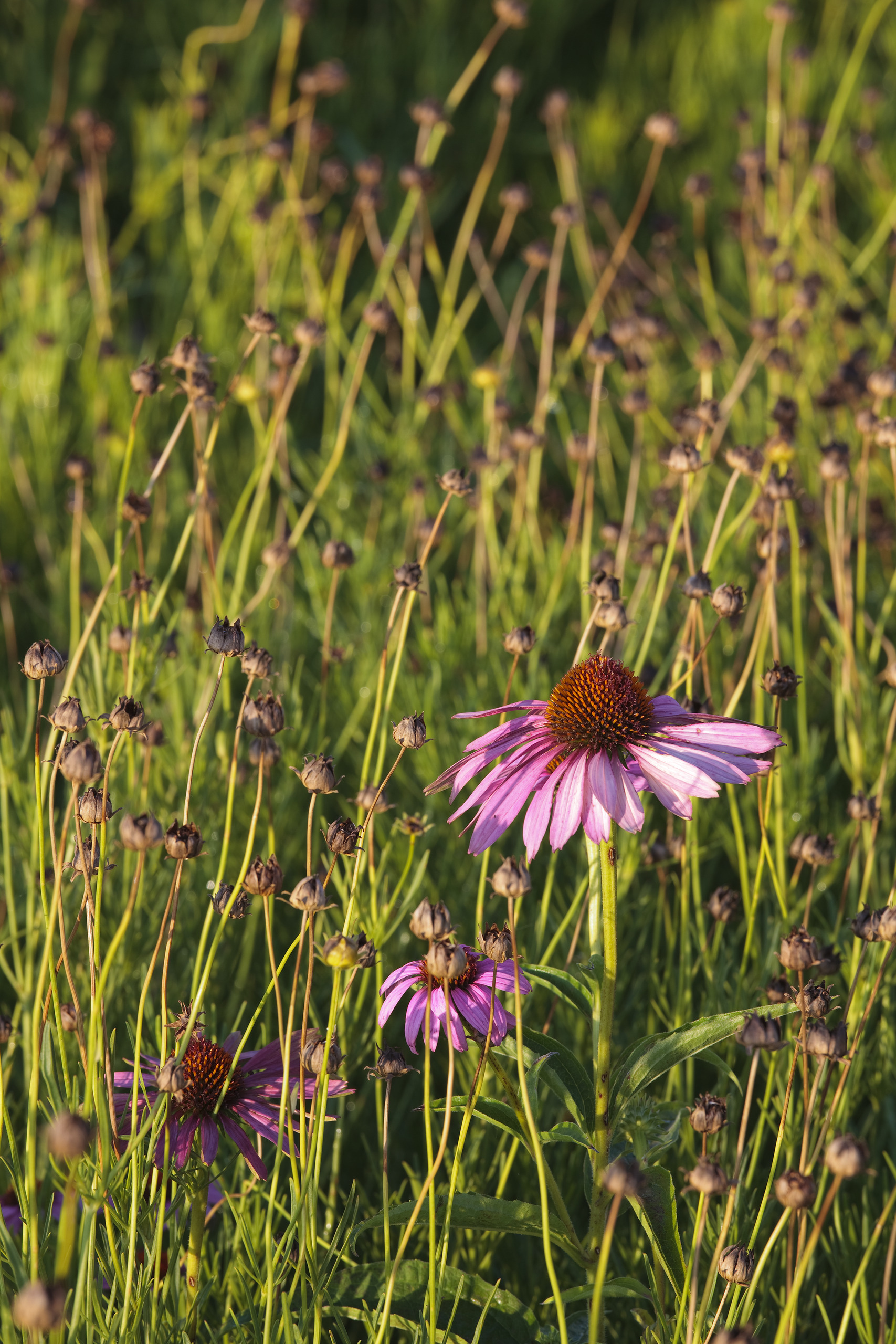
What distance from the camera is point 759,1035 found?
97cm

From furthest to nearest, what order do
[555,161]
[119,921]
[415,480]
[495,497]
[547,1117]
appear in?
[555,161] → [495,497] → [415,480] → [119,921] → [547,1117]

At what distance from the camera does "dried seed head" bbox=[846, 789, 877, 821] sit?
4.59ft

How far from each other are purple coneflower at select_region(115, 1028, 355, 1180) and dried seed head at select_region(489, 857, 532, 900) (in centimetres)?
28

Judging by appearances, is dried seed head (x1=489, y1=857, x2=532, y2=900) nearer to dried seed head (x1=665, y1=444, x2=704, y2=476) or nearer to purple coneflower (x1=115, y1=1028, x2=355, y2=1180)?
purple coneflower (x1=115, y1=1028, x2=355, y2=1180)

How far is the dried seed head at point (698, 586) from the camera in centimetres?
138

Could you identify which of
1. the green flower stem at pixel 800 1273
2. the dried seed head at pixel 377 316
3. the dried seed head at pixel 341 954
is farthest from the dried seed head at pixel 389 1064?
the dried seed head at pixel 377 316

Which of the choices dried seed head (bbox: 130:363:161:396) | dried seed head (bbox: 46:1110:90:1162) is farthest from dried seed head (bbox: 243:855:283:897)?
dried seed head (bbox: 130:363:161:396)

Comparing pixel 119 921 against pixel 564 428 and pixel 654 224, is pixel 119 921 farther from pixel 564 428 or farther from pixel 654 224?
pixel 654 224

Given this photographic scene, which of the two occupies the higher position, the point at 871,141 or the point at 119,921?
A: the point at 871,141

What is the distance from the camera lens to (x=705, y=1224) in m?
1.15

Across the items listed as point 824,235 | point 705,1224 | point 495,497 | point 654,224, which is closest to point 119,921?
point 705,1224

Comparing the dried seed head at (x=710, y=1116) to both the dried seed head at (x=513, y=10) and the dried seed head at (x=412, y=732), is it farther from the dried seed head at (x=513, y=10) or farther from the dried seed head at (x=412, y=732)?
the dried seed head at (x=513, y=10)

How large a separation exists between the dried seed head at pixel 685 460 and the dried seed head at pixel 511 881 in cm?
71

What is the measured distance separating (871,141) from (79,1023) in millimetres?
2887
